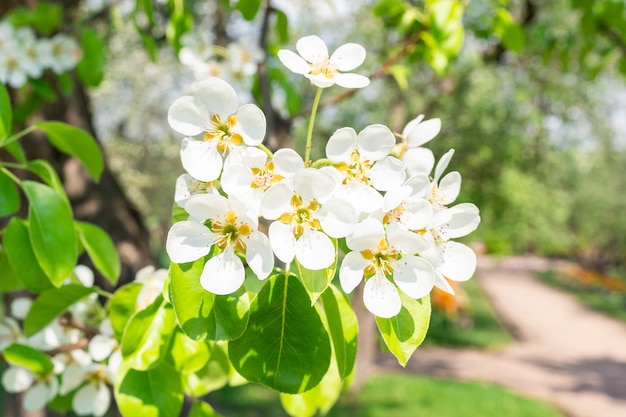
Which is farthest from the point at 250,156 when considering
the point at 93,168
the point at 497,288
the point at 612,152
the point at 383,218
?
the point at 497,288

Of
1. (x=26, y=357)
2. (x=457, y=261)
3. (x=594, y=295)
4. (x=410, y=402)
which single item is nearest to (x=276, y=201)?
(x=457, y=261)

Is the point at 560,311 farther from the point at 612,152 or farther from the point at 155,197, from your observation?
the point at 155,197

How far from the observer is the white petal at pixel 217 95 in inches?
29.4

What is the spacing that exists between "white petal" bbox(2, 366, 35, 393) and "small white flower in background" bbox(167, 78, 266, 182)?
0.68 m

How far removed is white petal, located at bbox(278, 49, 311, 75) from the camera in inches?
30.1

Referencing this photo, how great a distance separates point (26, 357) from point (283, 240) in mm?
611

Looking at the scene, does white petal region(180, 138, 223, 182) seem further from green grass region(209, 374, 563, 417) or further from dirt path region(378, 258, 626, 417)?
dirt path region(378, 258, 626, 417)

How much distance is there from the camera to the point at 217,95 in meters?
0.75

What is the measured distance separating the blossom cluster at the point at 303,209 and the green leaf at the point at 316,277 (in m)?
0.01

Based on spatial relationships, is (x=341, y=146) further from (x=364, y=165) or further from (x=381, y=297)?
Result: (x=381, y=297)

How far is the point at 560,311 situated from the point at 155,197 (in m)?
9.54

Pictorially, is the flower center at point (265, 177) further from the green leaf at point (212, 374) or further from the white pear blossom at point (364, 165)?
the green leaf at point (212, 374)

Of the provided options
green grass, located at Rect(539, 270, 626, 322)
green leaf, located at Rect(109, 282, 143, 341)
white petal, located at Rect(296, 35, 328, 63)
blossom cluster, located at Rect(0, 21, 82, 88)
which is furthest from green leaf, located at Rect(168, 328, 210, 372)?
green grass, located at Rect(539, 270, 626, 322)

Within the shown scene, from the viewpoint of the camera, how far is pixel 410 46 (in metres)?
1.92
